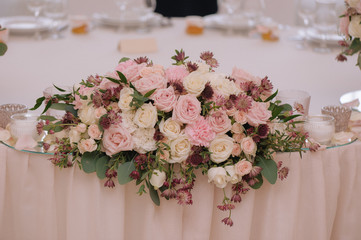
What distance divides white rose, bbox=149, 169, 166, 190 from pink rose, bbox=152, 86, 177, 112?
0.16 meters

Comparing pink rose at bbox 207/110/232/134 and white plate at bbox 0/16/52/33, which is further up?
pink rose at bbox 207/110/232/134

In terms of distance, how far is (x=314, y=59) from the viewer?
243 cm

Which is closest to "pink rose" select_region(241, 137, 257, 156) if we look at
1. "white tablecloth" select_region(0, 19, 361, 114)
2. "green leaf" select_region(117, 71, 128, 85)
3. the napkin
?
"green leaf" select_region(117, 71, 128, 85)

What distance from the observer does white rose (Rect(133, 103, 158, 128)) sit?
4.07 feet

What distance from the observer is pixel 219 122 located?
4.18 ft

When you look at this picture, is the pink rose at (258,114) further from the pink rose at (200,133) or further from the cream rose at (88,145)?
the cream rose at (88,145)

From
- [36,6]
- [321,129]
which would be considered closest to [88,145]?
[321,129]

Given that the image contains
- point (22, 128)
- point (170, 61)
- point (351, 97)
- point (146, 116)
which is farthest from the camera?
point (170, 61)

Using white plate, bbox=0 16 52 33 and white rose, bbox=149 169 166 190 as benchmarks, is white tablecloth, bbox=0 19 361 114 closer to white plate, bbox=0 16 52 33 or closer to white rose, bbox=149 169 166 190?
white plate, bbox=0 16 52 33

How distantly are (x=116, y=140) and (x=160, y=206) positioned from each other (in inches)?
11.4

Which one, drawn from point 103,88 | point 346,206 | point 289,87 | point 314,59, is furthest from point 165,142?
point 314,59

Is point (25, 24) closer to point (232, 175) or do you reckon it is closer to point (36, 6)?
point (36, 6)

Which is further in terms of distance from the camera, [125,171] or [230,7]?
[230,7]

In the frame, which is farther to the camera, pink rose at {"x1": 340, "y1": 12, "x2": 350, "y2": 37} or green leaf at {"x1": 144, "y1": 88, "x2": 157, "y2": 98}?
pink rose at {"x1": 340, "y1": 12, "x2": 350, "y2": 37}
